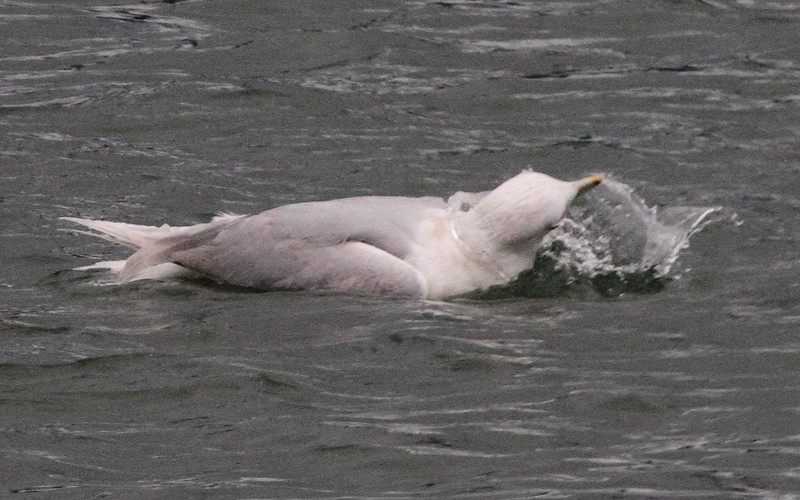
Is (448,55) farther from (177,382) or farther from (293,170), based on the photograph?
(177,382)

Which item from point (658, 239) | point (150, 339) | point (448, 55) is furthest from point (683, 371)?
point (448, 55)

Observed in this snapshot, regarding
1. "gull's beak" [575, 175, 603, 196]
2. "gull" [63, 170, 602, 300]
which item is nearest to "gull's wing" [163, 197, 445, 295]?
"gull" [63, 170, 602, 300]

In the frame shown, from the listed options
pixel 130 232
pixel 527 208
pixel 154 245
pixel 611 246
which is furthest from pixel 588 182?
pixel 130 232

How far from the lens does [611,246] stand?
9.28 m

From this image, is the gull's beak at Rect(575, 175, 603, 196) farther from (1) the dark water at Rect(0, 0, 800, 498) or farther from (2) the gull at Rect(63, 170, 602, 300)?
(1) the dark water at Rect(0, 0, 800, 498)

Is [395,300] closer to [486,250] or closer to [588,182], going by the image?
Answer: [486,250]

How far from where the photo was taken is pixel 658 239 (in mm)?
9320

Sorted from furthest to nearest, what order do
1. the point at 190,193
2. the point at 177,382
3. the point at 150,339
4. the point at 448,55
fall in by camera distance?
the point at 448,55 < the point at 190,193 < the point at 150,339 < the point at 177,382

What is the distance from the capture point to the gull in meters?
8.44

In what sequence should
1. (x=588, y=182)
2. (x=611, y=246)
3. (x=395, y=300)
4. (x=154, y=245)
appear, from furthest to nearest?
1. (x=611, y=246)
2. (x=154, y=245)
3. (x=588, y=182)
4. (x=395, y=300)

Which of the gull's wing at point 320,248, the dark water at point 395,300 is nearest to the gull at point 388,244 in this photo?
the gull's wing at point 320,248

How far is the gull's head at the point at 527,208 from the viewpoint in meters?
8.48

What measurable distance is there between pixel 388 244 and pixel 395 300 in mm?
305

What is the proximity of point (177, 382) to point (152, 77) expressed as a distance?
5679 millimetres
